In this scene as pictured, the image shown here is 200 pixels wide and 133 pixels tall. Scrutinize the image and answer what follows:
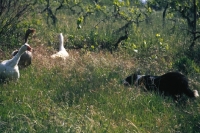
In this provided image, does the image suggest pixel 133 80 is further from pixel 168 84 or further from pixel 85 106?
pixel 85 106

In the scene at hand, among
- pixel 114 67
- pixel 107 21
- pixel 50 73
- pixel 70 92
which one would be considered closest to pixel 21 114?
pixel 70 92

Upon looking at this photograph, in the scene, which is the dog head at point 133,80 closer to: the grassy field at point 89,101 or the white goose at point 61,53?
the grassy field at point 89,101

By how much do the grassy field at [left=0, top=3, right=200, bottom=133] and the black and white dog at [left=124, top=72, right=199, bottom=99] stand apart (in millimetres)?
209

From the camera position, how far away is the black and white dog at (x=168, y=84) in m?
6.49

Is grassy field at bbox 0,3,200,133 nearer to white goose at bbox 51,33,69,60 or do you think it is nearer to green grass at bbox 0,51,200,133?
green grass at bbox 0,51,200,133

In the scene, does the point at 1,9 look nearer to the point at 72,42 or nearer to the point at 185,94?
the point at 72,42

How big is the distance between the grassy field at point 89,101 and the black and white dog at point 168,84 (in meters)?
0.21

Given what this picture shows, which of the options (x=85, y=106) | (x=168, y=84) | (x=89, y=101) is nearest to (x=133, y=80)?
(x=168, y=84)

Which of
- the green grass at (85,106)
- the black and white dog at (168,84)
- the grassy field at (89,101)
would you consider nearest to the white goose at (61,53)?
the grassy field at (89,101)

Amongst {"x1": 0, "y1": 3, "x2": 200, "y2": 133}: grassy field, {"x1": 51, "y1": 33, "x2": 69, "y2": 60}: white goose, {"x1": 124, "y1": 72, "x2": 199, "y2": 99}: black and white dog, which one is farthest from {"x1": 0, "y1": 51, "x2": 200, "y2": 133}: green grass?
{"x1": 51, "y1": 33, "x2": 69, "y2": 60}: white goose

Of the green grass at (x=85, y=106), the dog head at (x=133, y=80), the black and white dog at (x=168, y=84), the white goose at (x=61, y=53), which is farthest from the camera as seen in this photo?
the white goose at (x=61, y=53)

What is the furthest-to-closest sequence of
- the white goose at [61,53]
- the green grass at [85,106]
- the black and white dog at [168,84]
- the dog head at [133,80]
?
the white goose at [61,53] < the dog head at [133,80] < the black and white dog at [168,84] < the green grass at [85,106]

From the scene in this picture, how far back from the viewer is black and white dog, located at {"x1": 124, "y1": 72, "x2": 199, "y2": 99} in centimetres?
649

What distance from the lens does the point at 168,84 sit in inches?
263
